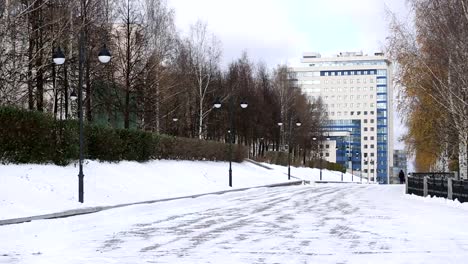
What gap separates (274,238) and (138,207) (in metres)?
9.93

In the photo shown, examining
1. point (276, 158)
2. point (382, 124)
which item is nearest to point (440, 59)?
point (276, 158)

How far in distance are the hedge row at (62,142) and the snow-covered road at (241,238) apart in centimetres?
557

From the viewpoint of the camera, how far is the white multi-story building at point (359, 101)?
186 metres

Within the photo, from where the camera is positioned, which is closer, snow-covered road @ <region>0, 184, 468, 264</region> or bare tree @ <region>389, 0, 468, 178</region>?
snow-covered road @ <region>0, 184, 468, 264</region>

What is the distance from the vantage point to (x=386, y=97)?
19062 centimetres

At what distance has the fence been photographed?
856 inches

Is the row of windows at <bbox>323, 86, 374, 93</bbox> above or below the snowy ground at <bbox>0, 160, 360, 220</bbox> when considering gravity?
above

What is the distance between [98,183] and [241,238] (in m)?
14.2

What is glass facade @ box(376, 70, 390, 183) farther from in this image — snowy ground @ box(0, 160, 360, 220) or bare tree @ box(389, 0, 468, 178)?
bare tree @ box(389, 0, 468, 178)

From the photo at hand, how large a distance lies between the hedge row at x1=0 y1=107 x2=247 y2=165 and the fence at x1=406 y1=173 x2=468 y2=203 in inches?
607

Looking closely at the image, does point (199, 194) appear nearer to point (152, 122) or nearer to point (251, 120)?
point (152, 122)

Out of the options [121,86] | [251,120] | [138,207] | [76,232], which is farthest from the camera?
[251,120]

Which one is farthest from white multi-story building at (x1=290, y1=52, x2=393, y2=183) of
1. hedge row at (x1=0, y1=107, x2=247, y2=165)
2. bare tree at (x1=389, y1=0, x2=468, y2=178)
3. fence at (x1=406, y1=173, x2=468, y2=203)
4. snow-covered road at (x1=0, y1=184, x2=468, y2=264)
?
snow-covered road at (x1=0, y1=184, x2=468, y2=264)

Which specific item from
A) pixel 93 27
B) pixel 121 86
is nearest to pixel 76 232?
pixel 93 27
